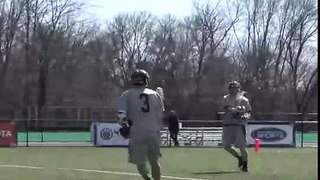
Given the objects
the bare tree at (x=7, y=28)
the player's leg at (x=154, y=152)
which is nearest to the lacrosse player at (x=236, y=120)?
the player's leg at (x=154, y=152)

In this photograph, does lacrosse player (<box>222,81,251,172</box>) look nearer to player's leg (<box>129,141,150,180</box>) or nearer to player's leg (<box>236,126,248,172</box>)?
player's leg (<box>236,126,248,172</box>)

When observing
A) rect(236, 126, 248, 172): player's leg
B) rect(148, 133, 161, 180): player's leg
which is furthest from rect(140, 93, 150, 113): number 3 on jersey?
rect(236, 126, 248, 172): player's leg

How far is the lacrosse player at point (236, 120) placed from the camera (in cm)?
1520

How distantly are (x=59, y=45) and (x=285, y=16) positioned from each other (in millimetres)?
21570

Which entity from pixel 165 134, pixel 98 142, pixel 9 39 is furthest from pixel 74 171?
pixel 9 39

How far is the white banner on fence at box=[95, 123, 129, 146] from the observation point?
31078 mm

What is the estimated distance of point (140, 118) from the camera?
33.8 ft

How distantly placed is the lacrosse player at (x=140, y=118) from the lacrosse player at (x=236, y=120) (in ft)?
16.4

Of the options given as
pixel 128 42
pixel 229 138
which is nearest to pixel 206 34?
pixel 128 42

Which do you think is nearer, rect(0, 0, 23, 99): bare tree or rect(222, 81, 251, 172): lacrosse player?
rect(222, 81, 251, 172): lacrosse player

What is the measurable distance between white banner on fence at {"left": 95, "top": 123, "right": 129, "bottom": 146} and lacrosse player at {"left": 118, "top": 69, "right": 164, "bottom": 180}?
2055 cm

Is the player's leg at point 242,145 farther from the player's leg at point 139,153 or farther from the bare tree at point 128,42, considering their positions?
the bare tree at point 128,42

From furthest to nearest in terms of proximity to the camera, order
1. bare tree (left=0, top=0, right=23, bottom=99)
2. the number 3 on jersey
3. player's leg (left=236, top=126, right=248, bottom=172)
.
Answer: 1. bare tree (left=0, top=0, right=23, bottom=99)
2. player's leg (left=236, top=126, right=248, bottom=172)
3. the number 3 on jersey

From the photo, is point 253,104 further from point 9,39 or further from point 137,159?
point 137,159
